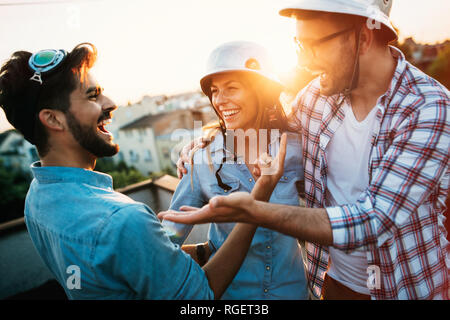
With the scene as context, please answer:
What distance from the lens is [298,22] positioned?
6.21 feet

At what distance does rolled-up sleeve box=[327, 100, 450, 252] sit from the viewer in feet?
4.58

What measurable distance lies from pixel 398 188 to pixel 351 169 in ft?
1.87

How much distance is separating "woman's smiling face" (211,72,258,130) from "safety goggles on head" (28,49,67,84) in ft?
4.05

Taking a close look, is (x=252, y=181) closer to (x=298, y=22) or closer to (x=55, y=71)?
(x=298, y=22)

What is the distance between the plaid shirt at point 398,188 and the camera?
4.61 ft

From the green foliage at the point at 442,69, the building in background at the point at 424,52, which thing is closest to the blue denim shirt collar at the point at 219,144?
the green foliage at the point at 442,69

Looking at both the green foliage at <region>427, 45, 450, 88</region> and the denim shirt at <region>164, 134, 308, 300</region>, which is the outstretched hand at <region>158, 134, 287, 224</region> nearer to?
the denim shirt at <region>164, 134, 308, 300</region>

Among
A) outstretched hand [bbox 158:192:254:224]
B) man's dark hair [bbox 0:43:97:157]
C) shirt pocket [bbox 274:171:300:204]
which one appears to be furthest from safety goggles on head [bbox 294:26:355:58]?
man's dark hair [bbox 0:43:97:157]

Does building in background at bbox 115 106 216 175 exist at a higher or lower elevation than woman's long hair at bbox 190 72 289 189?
lower

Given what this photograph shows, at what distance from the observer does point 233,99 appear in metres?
2.30

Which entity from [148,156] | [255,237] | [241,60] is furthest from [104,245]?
[148,156]

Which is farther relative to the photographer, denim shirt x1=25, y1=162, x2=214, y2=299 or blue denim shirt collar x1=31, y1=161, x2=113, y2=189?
blue denim shirt collar x1=31, y1=161, x2=113, y2=189

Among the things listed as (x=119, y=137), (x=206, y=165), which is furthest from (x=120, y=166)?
(x=206, y=165)

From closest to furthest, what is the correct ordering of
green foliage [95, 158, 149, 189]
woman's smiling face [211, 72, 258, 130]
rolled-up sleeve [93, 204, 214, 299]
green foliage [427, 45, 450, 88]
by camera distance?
rolled-up sleeve [93, 204, 214, 299] < woman's smiling face [211, 72, 258, 130] < green foliage [95, 158, 149, 189] < green foliage [427, 45, 450, 88]
